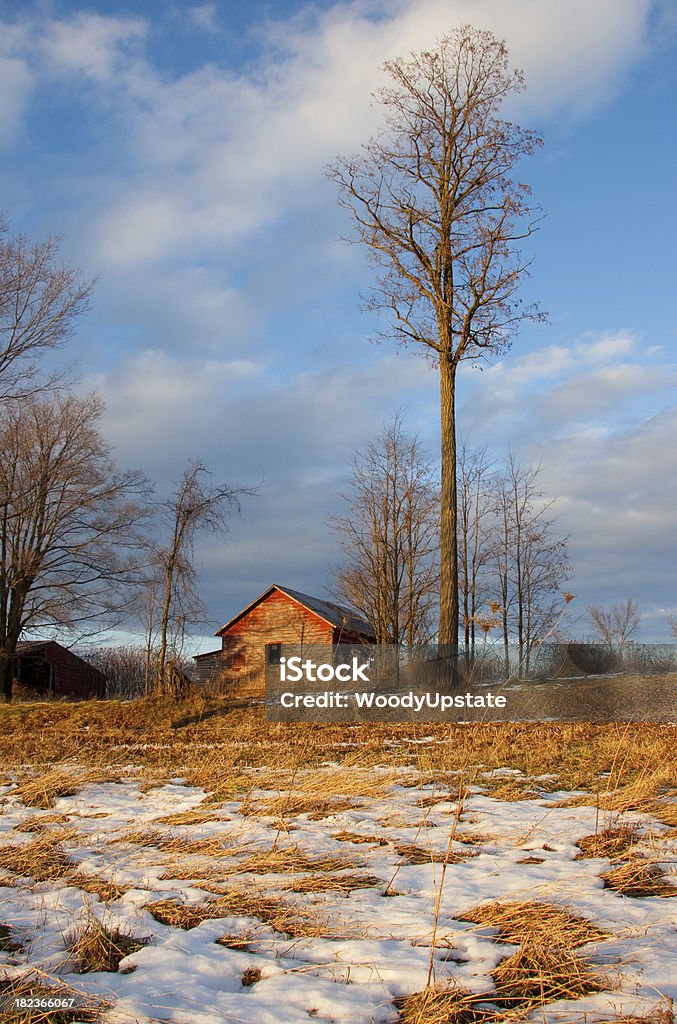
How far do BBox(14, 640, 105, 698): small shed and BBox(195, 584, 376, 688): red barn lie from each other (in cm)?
832

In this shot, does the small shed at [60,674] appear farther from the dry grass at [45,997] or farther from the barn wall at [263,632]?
the dry grass at [45,997]

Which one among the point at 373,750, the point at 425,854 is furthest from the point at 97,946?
the point at 373,750

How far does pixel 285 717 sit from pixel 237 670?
2114cm

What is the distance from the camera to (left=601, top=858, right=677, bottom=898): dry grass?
3.52 meters

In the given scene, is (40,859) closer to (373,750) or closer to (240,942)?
(240,942)

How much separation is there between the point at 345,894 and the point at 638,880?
1.45 m

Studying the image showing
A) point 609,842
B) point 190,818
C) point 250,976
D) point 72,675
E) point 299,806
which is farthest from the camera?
point 72,675

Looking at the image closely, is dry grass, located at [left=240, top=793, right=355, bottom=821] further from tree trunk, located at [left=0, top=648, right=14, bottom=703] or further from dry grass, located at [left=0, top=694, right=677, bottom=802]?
tree trunk, located at [left=0, top=648, right=14, bottom=703]

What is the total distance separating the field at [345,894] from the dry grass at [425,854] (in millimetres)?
20

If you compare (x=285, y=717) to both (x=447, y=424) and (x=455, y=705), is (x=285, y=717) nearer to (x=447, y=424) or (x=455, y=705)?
(x=455, y=705)

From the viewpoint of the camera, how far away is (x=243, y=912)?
10.9 ft

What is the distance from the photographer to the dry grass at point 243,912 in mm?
3096

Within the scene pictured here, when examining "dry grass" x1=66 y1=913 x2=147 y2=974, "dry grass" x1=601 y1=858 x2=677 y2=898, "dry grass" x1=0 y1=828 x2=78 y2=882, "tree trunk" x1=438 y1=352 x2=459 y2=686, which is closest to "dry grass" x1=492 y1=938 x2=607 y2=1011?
"dry grass" x1=601 y1=858 x2=677 y2=898

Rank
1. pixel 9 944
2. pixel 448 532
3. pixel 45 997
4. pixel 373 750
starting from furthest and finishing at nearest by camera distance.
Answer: pixel 448 532 → pixel 373 750 → pixel 9 944 → pixel 45 997
